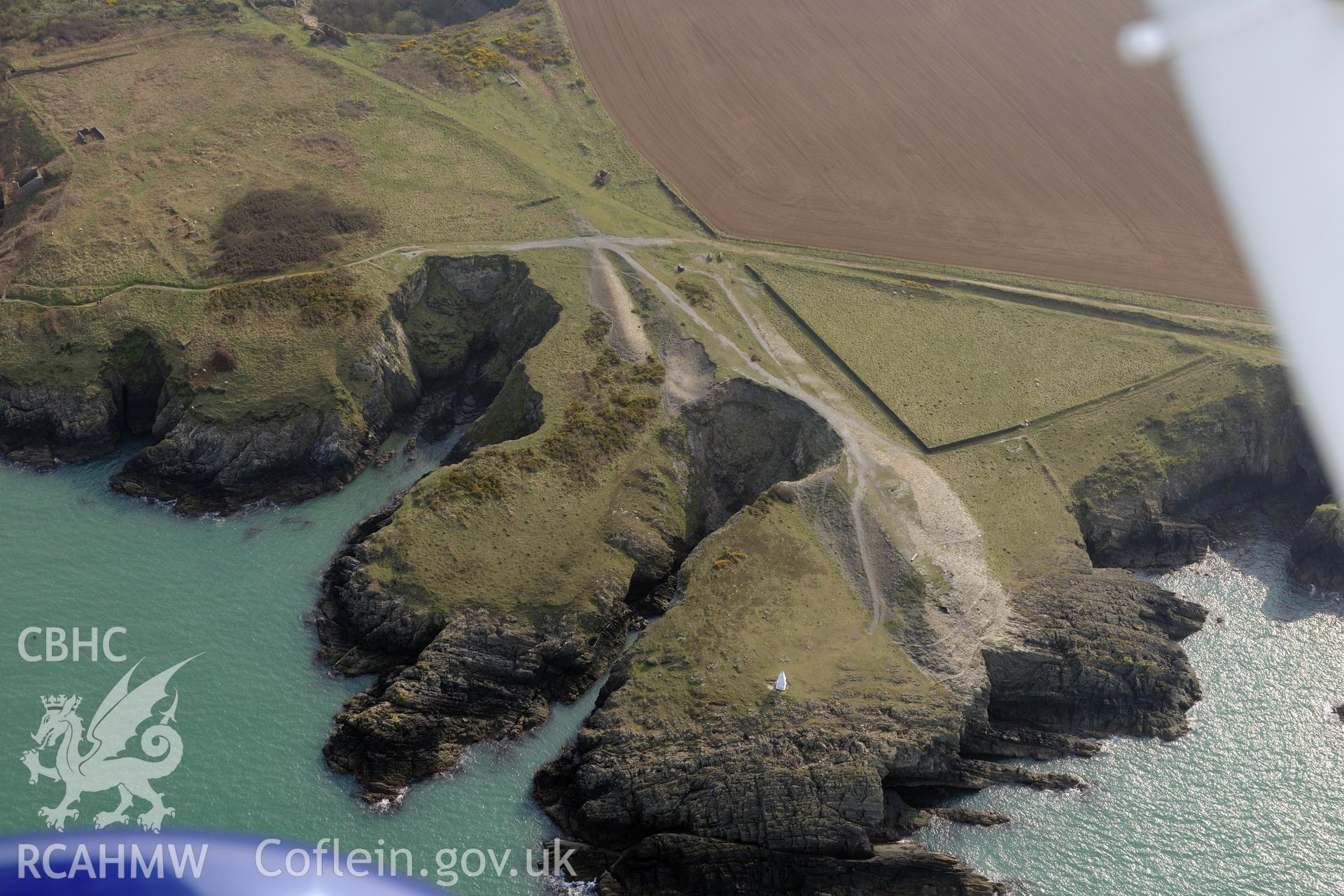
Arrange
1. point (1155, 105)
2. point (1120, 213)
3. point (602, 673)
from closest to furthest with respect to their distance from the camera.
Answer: point (602, 673)
point (1120, 213)
point (1155, 105)

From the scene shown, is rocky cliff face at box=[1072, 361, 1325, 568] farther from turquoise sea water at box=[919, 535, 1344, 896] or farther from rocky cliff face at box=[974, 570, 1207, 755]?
rocky cliff face at box=[974, 570, 1207, 755]

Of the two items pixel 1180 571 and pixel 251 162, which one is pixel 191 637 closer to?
pixel 251 162

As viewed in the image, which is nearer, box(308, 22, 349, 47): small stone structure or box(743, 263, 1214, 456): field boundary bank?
box(743, 263, 1214, 456): field boundary bank

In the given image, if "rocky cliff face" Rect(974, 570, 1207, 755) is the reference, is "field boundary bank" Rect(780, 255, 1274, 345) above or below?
above

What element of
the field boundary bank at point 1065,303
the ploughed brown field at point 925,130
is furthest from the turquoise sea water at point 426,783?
the ploughed brown field at point 925,130

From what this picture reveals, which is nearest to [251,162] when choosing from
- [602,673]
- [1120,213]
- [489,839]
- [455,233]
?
[455,233]

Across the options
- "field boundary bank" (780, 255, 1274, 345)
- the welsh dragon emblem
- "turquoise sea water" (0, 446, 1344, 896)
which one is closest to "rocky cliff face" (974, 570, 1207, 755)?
"turquoise sea water" (0, 446, 1344, 896)

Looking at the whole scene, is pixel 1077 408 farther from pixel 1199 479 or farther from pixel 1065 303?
pixel 1065 303
